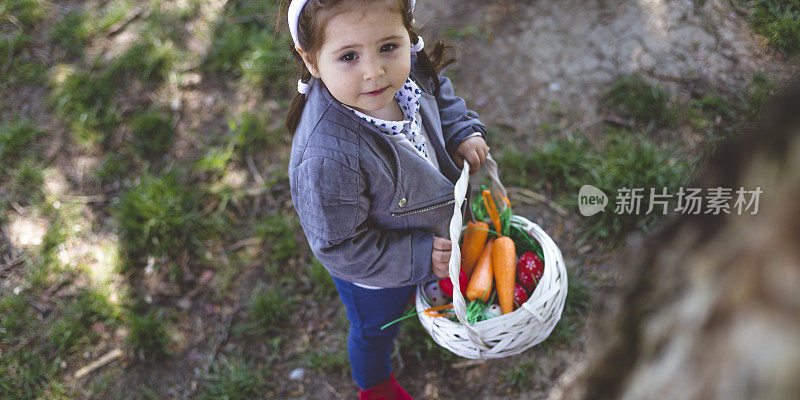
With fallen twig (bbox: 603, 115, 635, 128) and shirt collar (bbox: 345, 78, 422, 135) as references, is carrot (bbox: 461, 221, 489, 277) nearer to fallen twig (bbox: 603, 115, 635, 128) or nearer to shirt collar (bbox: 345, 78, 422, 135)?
shirt collar (bbox: 345, 78, 422, 135)

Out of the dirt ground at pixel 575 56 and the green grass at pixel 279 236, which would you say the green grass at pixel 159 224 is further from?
the dirt ground at pixel 575 56

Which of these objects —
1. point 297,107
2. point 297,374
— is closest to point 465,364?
point 297,374

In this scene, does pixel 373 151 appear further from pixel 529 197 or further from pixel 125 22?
pixel 125 22

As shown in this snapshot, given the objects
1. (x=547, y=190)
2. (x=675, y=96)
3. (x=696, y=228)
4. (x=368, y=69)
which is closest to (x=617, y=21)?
(x=675, y=96)

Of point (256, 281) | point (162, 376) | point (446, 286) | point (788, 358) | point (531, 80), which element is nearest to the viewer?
point (788, 358)

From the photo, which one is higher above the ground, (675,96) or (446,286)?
(675,96)

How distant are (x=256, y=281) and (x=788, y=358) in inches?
107

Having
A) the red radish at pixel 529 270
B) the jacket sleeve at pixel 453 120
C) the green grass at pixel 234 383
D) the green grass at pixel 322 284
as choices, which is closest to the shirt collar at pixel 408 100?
the jacket sleeve at pixel 453 120

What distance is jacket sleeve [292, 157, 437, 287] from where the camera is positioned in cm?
167

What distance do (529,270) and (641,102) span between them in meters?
1.65

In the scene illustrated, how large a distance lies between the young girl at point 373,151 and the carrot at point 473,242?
0.14 metres

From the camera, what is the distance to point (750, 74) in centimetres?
320

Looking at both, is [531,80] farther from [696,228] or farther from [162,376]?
[696,228]

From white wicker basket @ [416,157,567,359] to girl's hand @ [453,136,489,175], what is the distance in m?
0.21
